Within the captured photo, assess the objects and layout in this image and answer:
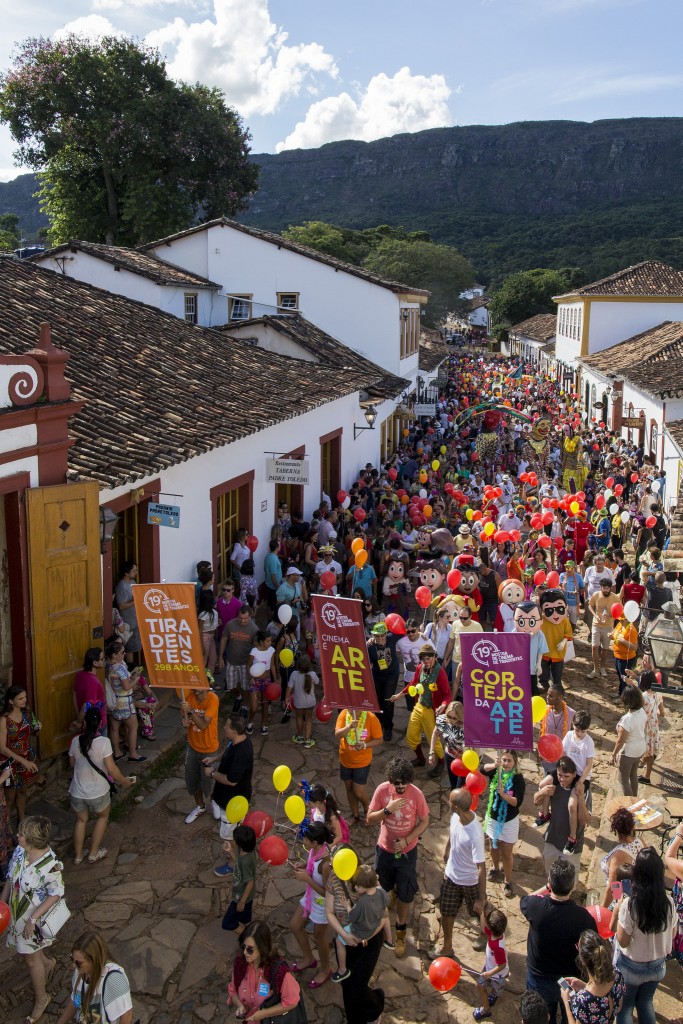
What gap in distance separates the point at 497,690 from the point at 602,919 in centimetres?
181

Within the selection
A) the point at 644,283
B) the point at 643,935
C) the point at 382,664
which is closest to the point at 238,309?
the point at 382,664

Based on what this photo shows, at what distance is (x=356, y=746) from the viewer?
717 cm

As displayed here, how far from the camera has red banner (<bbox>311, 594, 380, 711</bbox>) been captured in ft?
23.2

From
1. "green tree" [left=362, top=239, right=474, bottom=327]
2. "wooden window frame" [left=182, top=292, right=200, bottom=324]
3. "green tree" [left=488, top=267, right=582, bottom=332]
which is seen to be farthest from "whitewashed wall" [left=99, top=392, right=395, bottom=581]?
"green tree" [left=488, top=267, right=582, bottom=332]

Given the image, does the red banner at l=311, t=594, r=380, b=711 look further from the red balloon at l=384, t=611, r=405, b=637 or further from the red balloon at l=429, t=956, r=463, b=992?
the red balloon at l=429, t=956, r=463, b=992

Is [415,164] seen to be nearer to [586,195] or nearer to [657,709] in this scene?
[586,195]

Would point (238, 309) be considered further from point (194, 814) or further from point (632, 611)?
point (194, 814)

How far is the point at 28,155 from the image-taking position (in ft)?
104

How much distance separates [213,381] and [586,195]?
12413cm

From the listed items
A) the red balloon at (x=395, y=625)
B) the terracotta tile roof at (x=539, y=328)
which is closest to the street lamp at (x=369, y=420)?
the red balloon at (x=395, y=625)

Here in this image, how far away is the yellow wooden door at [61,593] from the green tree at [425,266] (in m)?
48.5

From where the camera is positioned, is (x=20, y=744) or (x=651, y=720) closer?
(x=20, y=744)

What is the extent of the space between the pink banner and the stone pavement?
1201 mm

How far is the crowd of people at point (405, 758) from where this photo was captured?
492cm
